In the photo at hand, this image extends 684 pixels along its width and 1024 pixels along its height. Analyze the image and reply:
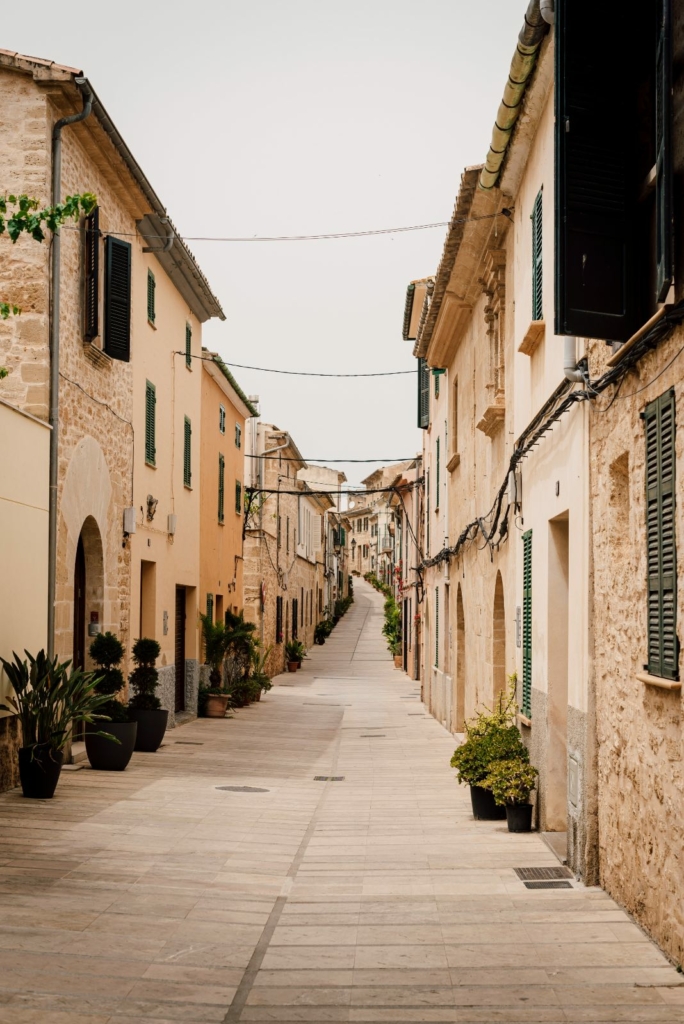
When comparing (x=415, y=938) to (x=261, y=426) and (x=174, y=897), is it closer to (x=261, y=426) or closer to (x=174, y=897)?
(x=174, y=897)

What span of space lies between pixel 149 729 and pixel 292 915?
928 centimetres

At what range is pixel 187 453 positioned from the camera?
22.3 m

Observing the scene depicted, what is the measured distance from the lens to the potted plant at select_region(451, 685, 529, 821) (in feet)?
35.9

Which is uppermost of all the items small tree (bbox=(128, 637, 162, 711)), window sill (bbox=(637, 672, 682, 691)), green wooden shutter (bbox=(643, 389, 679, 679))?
green wooden shutter (bbox=(643, 389, 679, 679))

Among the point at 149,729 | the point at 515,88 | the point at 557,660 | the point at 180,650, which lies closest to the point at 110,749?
the point at 149,729

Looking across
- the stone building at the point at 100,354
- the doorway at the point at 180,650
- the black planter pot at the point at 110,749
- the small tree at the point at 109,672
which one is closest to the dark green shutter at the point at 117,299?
the stone building at the point at 100,354

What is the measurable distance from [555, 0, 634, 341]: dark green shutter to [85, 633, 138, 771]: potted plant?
851 centimetres

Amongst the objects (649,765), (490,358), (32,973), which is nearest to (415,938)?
(649,765)

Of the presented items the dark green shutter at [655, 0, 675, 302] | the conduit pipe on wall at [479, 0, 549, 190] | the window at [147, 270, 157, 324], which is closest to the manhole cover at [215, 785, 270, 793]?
the conduit pipe on wall at [479, 0, 549, 190]

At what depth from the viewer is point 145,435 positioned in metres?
18.5

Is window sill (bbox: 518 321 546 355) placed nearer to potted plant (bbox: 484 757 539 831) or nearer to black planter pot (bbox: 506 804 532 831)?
potted plant (bbox: 484 757 539 831)

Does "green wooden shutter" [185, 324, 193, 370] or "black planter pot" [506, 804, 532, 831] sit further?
"green wooden shutter" [185, 324, 193, 370]

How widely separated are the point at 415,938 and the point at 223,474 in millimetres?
20983

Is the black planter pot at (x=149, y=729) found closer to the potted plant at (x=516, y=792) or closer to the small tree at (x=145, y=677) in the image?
the small tree at (x=145, y=677)
